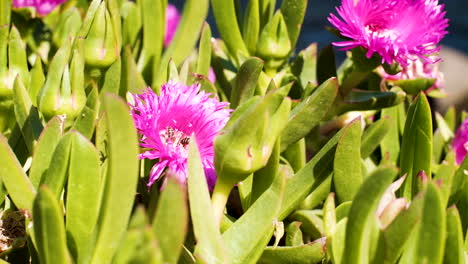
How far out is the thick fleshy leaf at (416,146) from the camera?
65 cm

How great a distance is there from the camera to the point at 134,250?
39cm

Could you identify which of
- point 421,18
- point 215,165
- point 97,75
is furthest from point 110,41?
point 421,18

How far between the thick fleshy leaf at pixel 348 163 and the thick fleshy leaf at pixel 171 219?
0.23m

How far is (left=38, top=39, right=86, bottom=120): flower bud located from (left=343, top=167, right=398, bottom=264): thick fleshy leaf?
29 cm

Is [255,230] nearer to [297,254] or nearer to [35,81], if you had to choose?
[297,254]

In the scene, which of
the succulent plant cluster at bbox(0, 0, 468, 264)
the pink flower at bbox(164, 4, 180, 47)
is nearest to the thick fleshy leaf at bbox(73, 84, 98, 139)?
the succulent plant cluster at bbox(0, 0, 468, 264)

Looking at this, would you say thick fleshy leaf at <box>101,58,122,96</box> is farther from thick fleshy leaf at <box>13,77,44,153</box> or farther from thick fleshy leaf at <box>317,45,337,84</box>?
thick fleshy leaf at <box>317,45,337,84</box>

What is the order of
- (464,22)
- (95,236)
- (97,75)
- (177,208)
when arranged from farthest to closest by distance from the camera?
1. (464,22)
2. (97,75)
3. (95,236)
4. (177,208)

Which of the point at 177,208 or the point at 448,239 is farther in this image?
the point at 448,239

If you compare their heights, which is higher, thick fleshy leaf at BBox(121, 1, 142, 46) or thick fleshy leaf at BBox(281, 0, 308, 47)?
thick fleshy leaf at BBox(281, 0, 308, 47)

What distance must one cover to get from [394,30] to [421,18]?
3 centimetres

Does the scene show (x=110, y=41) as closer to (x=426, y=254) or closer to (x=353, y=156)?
(x=353, y=156)

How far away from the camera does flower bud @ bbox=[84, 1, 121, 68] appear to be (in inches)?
27.0

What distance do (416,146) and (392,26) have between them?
15 centimetres
